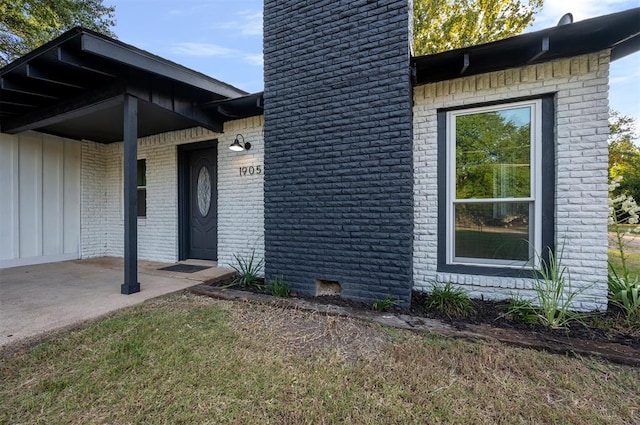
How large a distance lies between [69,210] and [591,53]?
29.9 feet

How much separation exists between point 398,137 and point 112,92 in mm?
3792

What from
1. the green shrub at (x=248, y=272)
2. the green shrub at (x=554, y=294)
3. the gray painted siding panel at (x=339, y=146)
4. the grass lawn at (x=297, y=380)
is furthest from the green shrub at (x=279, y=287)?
the green shrub at (x=554, y=294)

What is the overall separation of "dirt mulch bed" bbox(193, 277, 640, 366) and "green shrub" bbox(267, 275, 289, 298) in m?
0.13

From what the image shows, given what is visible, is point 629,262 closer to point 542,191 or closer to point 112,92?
point 542,191

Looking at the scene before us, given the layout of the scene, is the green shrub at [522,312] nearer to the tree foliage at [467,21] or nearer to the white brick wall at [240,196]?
the white brick wall at [240,196]

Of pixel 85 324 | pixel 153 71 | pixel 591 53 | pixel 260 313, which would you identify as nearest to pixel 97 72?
pixel 153 71

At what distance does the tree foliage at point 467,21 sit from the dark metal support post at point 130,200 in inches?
370

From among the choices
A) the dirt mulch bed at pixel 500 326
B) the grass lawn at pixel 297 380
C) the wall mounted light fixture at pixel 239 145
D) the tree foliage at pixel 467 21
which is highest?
the tree foliage at pixel 467 21

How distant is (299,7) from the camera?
12.9 ft

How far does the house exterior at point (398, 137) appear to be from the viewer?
3.12m

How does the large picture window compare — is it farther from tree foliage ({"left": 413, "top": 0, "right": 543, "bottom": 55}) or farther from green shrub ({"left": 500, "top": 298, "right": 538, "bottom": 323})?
tree foliage ({"left": 413, "top": 0, "right": 543, "bottom": 55})

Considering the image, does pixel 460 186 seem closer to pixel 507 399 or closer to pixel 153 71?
pixel 507 399

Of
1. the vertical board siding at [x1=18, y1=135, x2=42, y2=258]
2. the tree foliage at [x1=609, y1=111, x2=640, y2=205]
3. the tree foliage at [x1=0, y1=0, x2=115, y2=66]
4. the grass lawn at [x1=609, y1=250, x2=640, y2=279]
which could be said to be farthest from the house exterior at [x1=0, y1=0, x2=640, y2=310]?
the tree foliage at [x1=609, y1=111, x2=640, y2=205]

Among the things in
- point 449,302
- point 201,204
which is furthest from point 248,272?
point 449,302
